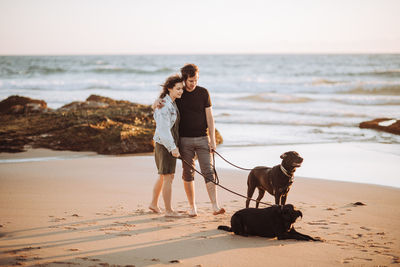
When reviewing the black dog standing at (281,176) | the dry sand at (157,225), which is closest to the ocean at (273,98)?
the dry sand at (157,225)

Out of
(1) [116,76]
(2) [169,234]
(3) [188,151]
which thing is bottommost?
(2) [169,234]

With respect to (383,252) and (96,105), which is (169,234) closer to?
(383,252)

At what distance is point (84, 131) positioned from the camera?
932 cm

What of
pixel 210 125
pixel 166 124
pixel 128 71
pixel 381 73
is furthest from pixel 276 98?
pixel 128 71

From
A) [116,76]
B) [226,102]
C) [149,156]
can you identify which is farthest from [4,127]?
[116,76]

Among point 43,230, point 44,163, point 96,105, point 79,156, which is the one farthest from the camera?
point 96,105

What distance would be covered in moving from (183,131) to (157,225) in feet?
3.90

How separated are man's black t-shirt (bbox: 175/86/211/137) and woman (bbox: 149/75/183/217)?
0.12 meters

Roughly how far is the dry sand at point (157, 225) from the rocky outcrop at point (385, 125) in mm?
5810

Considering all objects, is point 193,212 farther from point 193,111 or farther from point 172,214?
point 193,111

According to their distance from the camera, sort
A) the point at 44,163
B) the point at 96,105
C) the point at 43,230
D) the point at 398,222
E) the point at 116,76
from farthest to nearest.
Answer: the point at 116,76 < the point at 96,105 < the point at 44,163 < the point at 398,222 < the point at 43,230

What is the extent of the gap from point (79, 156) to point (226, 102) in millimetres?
12840

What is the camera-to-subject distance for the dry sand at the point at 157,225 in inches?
143

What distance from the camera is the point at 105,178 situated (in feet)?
22.7
